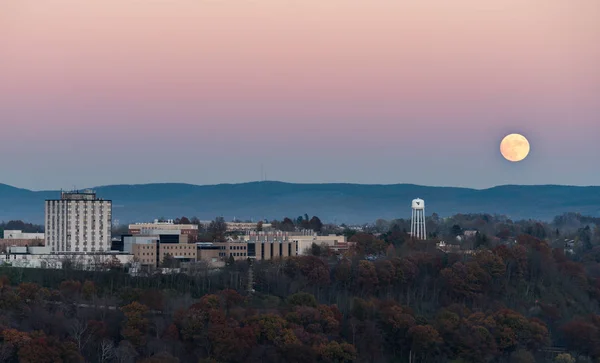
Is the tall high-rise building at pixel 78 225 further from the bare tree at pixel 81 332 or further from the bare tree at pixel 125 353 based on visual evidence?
the bare tree at pixel 125 353

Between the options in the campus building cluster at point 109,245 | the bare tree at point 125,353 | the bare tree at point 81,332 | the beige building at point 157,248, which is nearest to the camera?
the bare tree at point 125,353

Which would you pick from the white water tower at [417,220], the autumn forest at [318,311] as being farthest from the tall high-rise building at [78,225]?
the white water tower at [417,220]

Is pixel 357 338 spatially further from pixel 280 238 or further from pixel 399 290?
pixel 280 238

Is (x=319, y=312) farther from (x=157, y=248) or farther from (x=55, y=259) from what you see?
(x=157, y=248)

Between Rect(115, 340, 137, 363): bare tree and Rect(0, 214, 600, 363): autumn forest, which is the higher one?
Rect(0, 214, 600, 363): autumn forest

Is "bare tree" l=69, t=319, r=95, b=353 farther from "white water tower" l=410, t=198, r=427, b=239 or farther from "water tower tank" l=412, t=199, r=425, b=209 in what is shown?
"water tower tank" l=412, t=199, r=425, b=209

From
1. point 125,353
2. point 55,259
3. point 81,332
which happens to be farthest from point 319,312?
point 55,259

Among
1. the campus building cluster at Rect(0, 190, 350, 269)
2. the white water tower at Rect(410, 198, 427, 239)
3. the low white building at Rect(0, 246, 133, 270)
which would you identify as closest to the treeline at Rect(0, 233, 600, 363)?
the low white building at Rect(0, 246, 133, 270)

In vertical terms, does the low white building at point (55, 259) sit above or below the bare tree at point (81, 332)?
above
